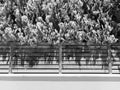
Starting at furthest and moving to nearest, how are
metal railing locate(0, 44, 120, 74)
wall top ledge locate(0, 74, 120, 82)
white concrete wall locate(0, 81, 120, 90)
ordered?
metal railing locate(0, 44, 120, 74) < wall top ledge locate(0, 74, 120, 82) < white concrete wall locate(0, 81, 120, 90)

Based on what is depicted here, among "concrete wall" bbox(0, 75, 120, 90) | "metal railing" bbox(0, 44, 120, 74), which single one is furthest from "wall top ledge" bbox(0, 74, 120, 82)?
"metal railing" bbox(0, 44, 120, 74)

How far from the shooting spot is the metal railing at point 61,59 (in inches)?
140

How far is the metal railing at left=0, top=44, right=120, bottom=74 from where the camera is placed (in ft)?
11.7

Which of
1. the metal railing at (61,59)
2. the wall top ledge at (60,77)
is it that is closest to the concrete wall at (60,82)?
the wall top ledge at (60,77)

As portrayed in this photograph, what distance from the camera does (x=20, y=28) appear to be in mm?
3531

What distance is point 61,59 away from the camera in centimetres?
357

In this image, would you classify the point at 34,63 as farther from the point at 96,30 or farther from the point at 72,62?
the point at 96,30

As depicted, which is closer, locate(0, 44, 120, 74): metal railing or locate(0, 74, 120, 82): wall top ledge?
locate(0, 74, 120, 82): wall top ledge

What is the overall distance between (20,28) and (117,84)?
261cm

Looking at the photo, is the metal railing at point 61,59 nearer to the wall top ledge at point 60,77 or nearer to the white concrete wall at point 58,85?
the wall top ledge at point 60,77

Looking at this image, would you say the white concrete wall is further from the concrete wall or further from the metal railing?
the metal railing

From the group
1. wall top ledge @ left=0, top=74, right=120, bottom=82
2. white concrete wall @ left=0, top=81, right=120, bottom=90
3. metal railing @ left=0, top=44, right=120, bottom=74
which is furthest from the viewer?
metal railing @ left=0, top=44, right=120, bottom=74

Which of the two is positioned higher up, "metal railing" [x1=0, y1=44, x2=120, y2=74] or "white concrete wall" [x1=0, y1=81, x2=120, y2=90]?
"metal railing" [x1=0, y1=44, x2=120, y2=74]

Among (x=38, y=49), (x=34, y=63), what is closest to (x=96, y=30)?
(x=38, y=49)
